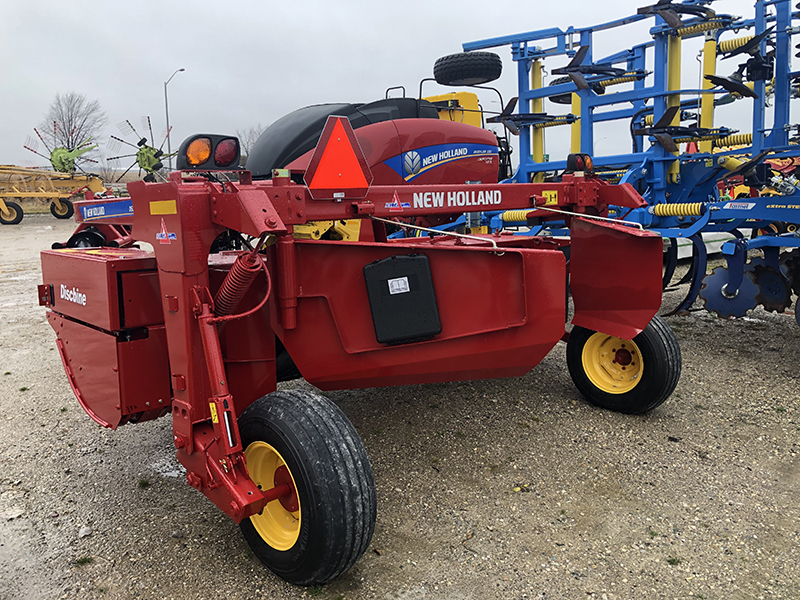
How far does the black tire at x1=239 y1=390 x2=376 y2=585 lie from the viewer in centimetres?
213

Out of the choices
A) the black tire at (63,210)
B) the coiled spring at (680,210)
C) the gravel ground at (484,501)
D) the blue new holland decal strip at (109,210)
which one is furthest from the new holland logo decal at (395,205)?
the black tire at (63,210)

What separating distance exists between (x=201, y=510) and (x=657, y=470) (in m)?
2.25

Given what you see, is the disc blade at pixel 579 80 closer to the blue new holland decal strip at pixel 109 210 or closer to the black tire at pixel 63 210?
the blue new holland decal strip at pixel 109 210

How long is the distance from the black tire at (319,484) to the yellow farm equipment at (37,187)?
64.8ft

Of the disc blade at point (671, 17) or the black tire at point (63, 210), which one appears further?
the black tire at point (63, 210)

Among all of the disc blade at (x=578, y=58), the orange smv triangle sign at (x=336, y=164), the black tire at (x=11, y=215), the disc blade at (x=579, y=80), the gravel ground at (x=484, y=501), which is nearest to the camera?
the gravel ground at (x=484, y=501)

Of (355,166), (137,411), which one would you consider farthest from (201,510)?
(355,166)

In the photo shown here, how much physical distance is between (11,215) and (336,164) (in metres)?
21.3

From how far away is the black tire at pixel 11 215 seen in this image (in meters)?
19.8

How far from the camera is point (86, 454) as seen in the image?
11.8 ft

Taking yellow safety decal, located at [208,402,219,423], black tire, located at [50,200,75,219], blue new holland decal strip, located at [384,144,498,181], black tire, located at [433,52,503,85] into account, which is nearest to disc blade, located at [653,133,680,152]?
blue new holland decal strip, located at [384,144,498,181]

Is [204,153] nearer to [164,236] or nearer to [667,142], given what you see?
[164,236]

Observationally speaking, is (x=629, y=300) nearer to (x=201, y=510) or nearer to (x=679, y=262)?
(x=201, y=510)

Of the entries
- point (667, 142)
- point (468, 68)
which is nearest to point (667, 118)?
point (667, 142)
